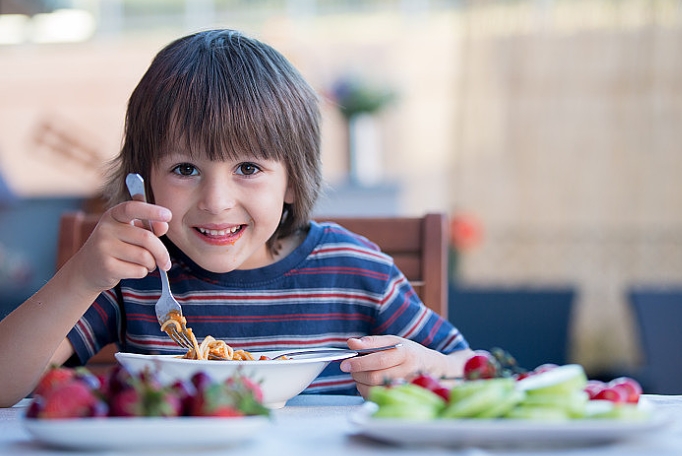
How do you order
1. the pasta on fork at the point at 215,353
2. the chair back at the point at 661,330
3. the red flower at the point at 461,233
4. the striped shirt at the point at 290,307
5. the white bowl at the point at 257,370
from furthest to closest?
1. the red flower at the point at 461,233
2. the chair back at the point at 661,330
3. the striped shirt at the point at 290,307
4. the pasta on fork at the point at 215,353
5. the white bowl at the point at 257,370

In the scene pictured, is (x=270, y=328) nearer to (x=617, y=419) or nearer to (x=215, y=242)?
(x=215, y=242)

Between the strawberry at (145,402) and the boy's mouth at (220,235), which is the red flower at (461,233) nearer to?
the boy's mouth at (220,235)

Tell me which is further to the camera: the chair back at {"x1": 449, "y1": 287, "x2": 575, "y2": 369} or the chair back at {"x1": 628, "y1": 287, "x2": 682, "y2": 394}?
the chair back at {"x1": 449, "y1": 287, "x2": 575, "y2": 369}

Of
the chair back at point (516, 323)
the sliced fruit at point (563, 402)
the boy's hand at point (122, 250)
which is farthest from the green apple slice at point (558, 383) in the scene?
the chair back at point (516, 323)

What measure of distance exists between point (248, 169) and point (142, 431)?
1.92ft

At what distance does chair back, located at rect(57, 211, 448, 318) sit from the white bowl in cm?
46

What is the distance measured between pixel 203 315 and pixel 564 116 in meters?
3.54

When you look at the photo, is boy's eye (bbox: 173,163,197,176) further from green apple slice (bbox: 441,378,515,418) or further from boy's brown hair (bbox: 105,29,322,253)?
green apple slice (bbox: 441,378,515,418)

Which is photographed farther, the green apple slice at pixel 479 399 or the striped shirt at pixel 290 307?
the striped shirt at pixel 290 307

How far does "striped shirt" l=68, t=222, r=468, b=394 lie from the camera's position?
120cm

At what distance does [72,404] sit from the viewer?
59 cm

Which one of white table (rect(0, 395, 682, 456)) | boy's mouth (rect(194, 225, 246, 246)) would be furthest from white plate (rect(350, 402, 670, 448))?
boy's mouth (rect(194, 225, 246, 246))

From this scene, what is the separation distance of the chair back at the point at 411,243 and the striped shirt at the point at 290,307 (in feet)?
0.23

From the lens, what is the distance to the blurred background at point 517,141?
14.3ft
